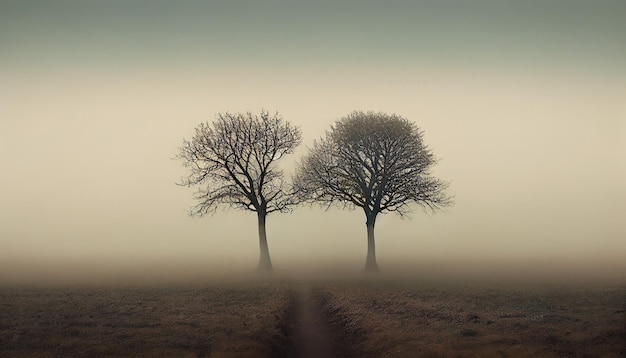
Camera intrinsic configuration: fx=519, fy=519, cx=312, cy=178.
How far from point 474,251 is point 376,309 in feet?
204

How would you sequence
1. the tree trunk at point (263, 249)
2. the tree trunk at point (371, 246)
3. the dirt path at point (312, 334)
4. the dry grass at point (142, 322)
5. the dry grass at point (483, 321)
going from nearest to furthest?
the dry grass at point (483, 321)
the dry grass at point (142, 322)
the dirt path at point (312, 334)
the tree trunk at point (263, 249)
the tree trunk at point (371, 246)

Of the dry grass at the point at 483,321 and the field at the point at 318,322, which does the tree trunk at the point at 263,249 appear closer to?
the field at the point at 318,322

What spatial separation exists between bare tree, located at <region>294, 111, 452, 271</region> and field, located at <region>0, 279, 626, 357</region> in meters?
18.5

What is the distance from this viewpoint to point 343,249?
71.4 meters

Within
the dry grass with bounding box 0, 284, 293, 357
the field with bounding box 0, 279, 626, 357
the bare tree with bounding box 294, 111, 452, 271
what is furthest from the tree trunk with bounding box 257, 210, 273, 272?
the dry grass with bounding box 0, 284, 293, 357

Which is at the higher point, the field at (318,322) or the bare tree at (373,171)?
the bare tree at (373,171)

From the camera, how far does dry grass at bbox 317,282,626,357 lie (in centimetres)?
2091

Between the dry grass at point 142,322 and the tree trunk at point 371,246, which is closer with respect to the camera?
the dry grass at point 142,322

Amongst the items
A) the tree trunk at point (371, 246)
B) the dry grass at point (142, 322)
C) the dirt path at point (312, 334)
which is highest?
the tree trunk at point (371, 246)

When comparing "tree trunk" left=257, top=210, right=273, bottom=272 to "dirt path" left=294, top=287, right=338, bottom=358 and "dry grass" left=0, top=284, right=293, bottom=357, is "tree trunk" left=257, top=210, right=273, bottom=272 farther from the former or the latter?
"dirt path" left=294, top=287, right=338, bottom=358

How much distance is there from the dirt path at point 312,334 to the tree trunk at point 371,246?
2273 cm

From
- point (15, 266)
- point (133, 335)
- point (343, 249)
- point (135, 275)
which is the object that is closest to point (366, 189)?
point (343, 249)

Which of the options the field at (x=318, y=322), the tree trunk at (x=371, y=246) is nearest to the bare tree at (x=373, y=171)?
the tree trunk at (x=371, y=246)

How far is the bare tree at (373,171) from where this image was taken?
58.0m
